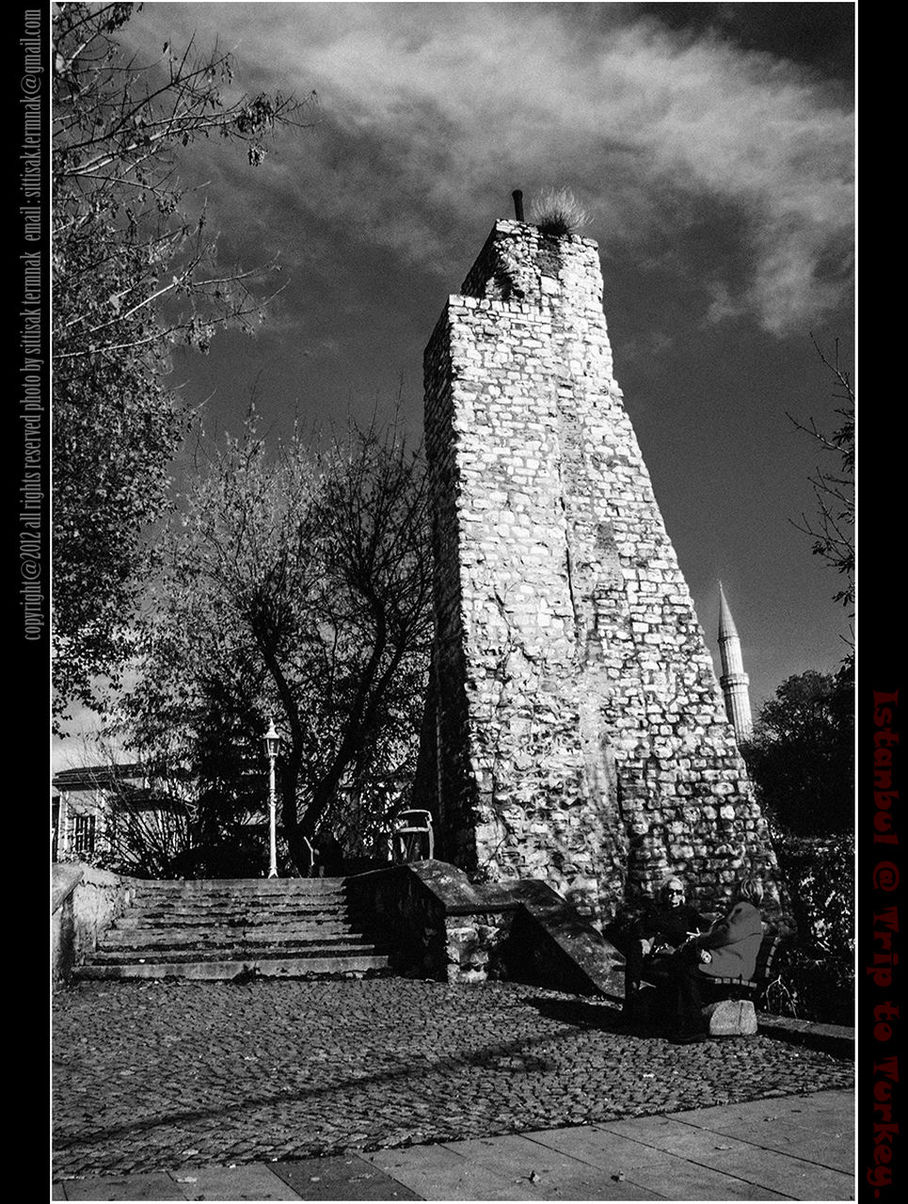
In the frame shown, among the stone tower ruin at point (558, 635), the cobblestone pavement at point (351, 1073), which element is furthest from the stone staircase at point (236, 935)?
the stone tower ruin at point (558, 635)

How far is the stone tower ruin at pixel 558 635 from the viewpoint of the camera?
10.1m

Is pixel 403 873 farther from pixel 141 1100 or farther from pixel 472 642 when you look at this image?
pixel 141 1100

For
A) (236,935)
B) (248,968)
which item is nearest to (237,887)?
(236,935)

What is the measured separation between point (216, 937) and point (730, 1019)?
17.9ft

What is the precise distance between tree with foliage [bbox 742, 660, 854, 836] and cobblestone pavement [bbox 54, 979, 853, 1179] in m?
8.28

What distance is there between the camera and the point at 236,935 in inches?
363

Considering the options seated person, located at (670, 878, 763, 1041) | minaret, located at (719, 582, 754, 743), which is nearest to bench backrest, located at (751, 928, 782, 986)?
seated person, located at (670, 878, 763, 1041)

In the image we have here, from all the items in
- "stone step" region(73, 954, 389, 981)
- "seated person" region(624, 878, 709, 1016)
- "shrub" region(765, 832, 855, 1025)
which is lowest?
"stone step" region(73, 954, 389, 981)

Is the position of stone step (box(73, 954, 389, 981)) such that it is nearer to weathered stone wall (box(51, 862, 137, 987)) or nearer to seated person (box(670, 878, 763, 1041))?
weathered stone wall (box(51, 862, 137, 987))

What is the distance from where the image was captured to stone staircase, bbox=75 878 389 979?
8359 millimetres

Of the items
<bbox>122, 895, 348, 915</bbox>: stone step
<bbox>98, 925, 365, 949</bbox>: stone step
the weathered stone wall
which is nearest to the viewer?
the weathered stone wall
